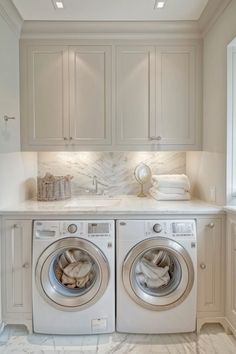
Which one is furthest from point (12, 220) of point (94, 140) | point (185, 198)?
point (185, 198)

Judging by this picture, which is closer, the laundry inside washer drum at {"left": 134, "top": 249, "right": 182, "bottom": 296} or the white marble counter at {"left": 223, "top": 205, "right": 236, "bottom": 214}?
the white marble counter at {"left": 223, "top": 205, "right": 236, "bottom": 214}

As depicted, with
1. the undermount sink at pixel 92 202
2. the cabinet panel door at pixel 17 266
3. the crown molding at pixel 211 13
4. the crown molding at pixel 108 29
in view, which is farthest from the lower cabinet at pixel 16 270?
the crown molding at pixel 211 13

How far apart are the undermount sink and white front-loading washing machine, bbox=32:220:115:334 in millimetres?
249

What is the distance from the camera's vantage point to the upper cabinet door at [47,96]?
114 inches

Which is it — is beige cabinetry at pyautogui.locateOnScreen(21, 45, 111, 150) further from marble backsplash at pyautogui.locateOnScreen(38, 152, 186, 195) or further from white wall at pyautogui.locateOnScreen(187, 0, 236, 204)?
white wall at pyautogui.locateOnScreen(187, 0, 236, 204)

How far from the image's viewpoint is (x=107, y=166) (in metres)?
3.33

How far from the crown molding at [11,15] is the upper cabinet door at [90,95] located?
0.49m

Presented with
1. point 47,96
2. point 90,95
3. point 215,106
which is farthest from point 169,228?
point 47,96

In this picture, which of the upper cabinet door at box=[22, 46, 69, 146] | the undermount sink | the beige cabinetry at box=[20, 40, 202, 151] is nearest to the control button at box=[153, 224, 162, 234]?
the undermount sink

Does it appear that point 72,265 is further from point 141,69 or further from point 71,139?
point 141,69

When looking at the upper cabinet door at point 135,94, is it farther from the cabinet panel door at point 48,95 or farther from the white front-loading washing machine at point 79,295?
the white front-loading washing machine at point 79,295

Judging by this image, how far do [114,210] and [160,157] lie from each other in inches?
41.8

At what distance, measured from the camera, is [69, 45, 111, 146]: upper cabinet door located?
2.89 meters

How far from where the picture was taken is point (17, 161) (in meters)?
2.88
